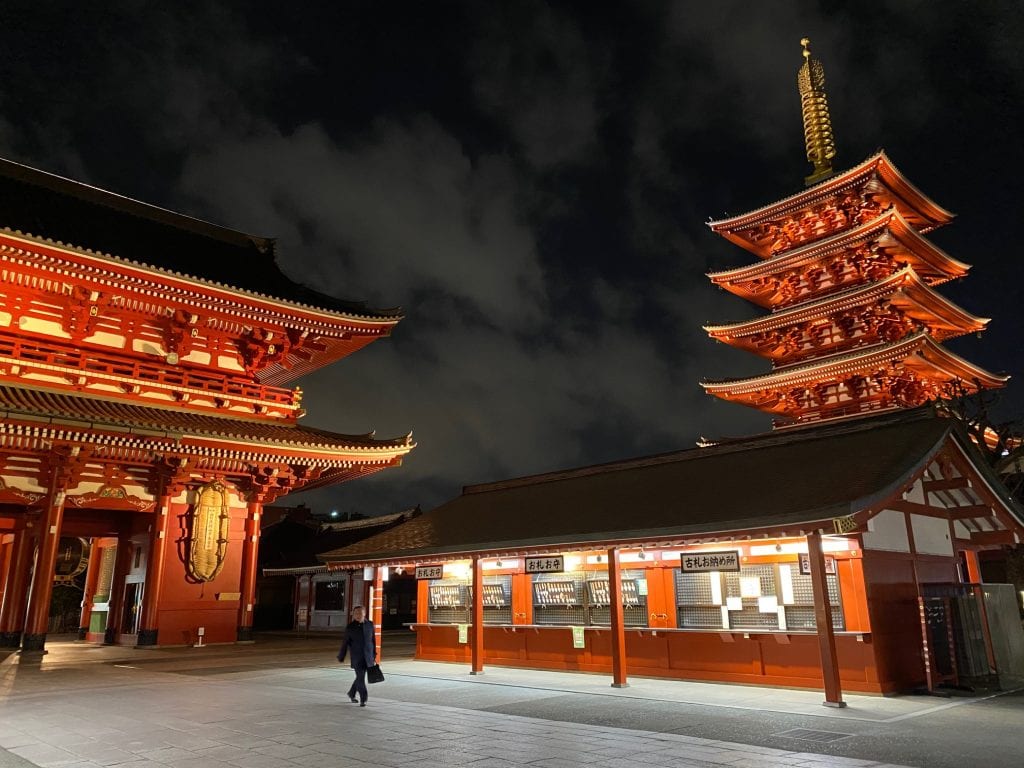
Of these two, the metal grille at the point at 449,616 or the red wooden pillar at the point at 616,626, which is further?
the metal grille at the point at 449,616

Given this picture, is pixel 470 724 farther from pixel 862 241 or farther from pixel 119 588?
pixel 862 241

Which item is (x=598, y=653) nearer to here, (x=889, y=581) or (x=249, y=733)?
(x=889, y=581)

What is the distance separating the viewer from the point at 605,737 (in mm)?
8742

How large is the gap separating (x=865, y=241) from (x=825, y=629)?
23.0 m

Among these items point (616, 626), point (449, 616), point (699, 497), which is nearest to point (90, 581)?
point (449, 616)

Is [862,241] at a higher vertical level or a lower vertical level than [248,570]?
higher

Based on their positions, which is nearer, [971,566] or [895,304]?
[971,566]

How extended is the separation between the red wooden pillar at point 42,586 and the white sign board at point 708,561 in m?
16.4

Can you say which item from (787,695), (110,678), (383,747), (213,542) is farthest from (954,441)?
(213,542)

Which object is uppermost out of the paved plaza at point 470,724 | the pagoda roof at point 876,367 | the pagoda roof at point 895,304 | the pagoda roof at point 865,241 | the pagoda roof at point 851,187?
the pagoda roof at point 851,187

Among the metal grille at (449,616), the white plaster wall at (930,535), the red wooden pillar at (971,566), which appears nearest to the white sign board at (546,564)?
the metal grille at (449,616)

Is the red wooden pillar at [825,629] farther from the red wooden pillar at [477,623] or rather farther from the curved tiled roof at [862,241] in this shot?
the curved tiled roof at [862,241]

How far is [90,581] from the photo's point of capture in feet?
91.0

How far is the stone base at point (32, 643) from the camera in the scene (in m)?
18.5
